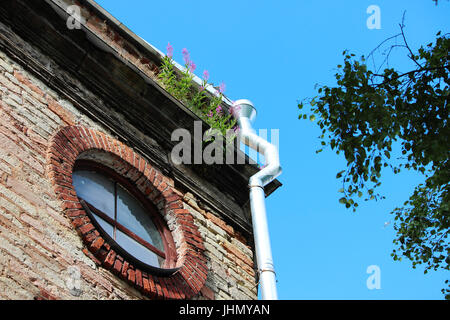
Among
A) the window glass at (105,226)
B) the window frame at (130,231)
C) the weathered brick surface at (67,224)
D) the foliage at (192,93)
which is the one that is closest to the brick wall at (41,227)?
the weathered brick surface at (67,224)

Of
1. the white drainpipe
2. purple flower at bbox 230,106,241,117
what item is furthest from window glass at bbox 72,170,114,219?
purple flower at bbox 230,106,241,117

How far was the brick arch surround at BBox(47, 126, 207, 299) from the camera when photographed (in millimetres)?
5664

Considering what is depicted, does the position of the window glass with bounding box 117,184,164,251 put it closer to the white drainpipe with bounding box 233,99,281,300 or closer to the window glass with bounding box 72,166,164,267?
the window glass with bounding box 72,166,164,267

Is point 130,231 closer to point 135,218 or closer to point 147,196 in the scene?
point 135,218

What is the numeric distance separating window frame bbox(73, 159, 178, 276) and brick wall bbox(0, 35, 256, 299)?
0.18 metres

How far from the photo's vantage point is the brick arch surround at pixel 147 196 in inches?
223

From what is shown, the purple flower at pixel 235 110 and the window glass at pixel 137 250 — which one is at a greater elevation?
the purple flower at pixel 235 110

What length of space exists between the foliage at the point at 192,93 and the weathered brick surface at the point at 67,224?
1126 mm

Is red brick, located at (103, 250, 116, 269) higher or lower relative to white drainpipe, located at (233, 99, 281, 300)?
lower

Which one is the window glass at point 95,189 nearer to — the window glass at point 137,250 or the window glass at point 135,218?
the window glass at point 135,218

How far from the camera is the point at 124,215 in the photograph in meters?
6.52

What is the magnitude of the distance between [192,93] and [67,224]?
309cm

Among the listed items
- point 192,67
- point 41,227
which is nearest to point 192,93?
point 192,67
